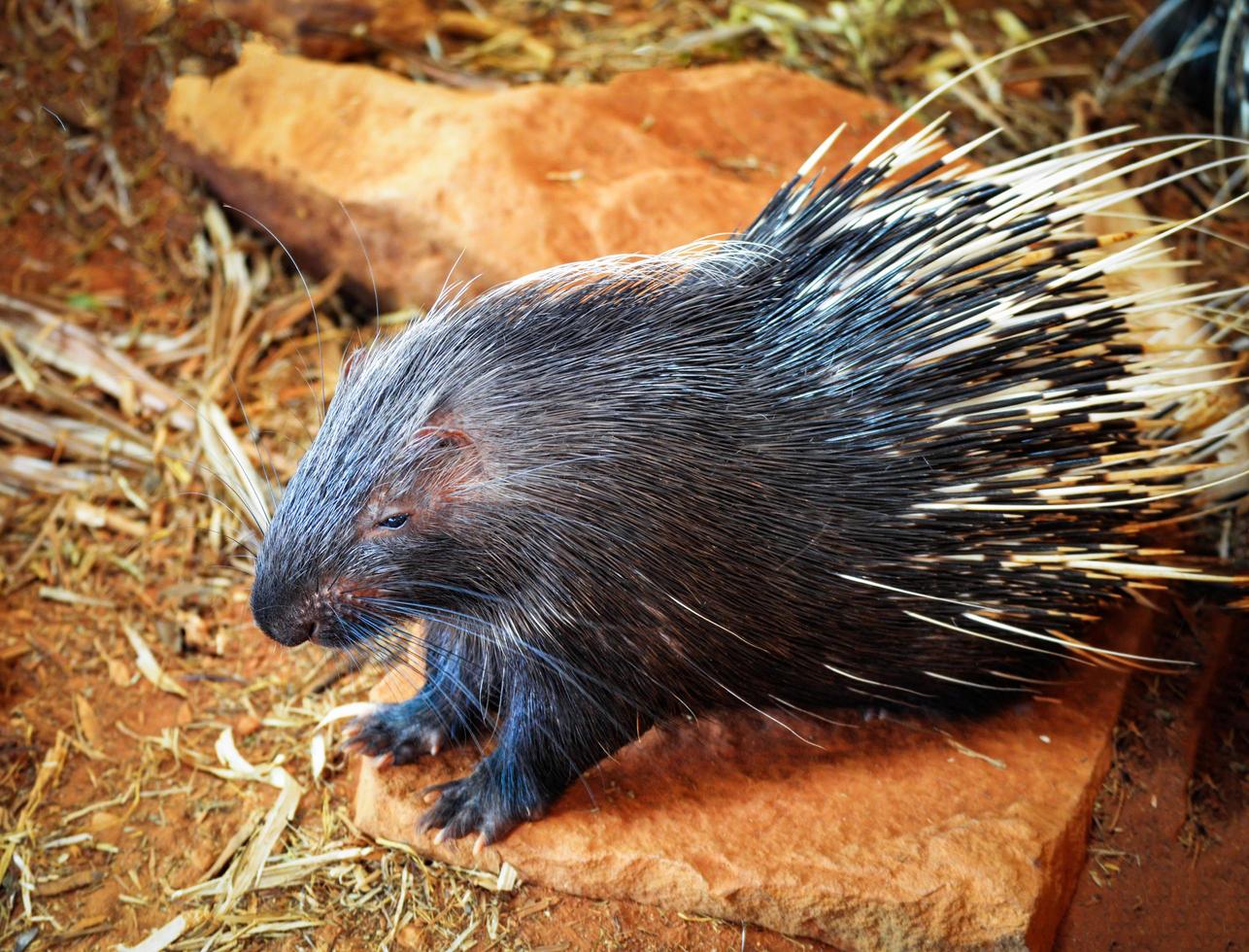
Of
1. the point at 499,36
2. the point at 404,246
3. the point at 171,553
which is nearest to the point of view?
the point at 171,553

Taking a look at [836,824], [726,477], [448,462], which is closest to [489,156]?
[448,462]

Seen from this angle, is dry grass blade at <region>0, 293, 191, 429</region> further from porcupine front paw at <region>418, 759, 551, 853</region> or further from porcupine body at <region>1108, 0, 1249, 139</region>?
porcupine body at <region>1108, 0, 1249, 139</region>

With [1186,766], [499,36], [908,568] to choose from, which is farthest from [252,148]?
[1186,766]

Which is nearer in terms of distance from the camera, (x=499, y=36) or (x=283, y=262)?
(x=283, y=262)

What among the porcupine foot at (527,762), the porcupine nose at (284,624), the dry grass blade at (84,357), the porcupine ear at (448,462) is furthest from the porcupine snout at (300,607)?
the dry grass blade at (84,357)

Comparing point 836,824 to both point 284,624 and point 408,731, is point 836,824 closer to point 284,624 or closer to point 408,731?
point 408,731

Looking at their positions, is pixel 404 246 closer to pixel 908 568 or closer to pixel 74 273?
pixel 74 273
